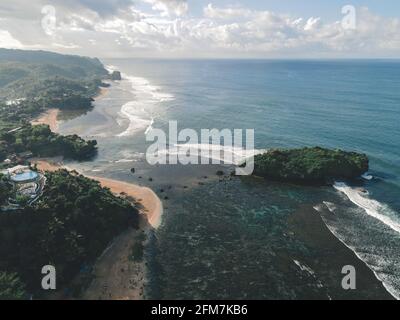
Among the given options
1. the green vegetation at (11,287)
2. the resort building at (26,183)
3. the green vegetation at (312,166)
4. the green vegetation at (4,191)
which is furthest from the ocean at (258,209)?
the green vegetation at (4,191)

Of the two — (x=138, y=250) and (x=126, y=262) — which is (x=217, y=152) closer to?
(x=138, y=250)

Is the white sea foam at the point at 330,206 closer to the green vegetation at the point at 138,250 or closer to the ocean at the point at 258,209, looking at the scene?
the ocean at the point at 258,209

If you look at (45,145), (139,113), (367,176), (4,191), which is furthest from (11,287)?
(139,113)

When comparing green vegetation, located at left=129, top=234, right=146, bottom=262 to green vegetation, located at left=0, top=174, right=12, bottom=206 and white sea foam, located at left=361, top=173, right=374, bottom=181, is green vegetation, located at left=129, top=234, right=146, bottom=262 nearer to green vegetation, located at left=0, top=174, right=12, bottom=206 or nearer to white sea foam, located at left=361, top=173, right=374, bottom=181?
green vegetation, located at left=0, top=174, right=12, bottom=206

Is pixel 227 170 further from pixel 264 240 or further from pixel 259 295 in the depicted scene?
pixel 259 295

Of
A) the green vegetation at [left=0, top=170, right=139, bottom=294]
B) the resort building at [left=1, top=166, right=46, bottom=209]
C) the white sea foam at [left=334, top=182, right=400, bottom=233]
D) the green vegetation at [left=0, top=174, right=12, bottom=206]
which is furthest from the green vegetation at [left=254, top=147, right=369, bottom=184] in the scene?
the green vegetation at [left=0, top=174, right=12, bottom=206]

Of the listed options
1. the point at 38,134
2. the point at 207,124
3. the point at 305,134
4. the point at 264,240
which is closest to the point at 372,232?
the point at 264,240

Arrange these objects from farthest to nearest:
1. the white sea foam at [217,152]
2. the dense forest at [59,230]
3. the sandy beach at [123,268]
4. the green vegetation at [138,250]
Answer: the white sea foam at [217,152] < the green vegetation at [138,250] < the dense forest at [59,230] < the sandy beach at [123,268]
